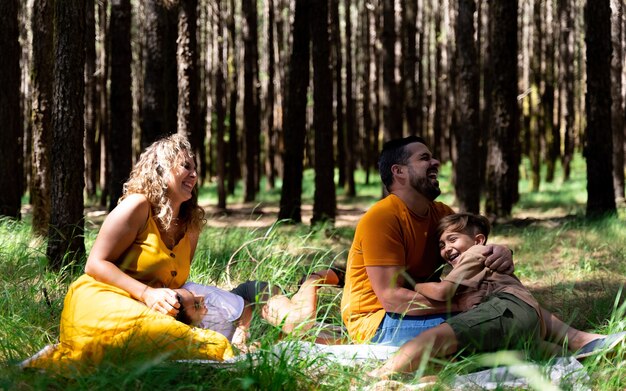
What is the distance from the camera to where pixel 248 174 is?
18.2 m

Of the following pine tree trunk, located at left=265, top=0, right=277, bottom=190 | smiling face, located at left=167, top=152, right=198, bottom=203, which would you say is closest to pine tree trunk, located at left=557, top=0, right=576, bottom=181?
pine tree trunk, located at left=265, top=0, right=277, bottom=190

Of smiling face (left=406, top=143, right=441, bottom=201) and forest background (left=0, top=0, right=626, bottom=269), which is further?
forest background (left=0, top=0, right=626, bottom=269)

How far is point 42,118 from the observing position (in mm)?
8930

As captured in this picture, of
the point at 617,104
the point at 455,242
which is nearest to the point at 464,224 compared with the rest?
the point at 455,242

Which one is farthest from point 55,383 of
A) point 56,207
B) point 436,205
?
point 56,207

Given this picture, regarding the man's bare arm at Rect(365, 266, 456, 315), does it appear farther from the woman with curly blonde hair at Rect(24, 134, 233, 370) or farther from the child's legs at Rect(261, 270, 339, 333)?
the woman with curly blonde hair at Rect(24, 134, 233, 370)

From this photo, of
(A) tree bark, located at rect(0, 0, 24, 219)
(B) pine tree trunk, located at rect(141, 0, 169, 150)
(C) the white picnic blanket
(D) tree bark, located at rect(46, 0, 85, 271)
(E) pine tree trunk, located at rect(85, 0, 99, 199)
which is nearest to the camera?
(C) the white picnic blanket

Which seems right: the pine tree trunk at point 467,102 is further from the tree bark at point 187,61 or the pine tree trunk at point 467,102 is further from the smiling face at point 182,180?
the smiling face at point 182,180

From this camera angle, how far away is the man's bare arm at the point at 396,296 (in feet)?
14.4

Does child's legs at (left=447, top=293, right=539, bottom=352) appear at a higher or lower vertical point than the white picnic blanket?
higher

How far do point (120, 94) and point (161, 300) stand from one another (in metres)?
7.90

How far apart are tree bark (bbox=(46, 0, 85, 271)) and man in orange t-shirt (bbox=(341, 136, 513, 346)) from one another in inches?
117

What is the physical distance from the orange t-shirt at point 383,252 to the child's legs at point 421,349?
514mm

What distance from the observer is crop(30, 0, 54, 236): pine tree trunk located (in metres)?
8.92
